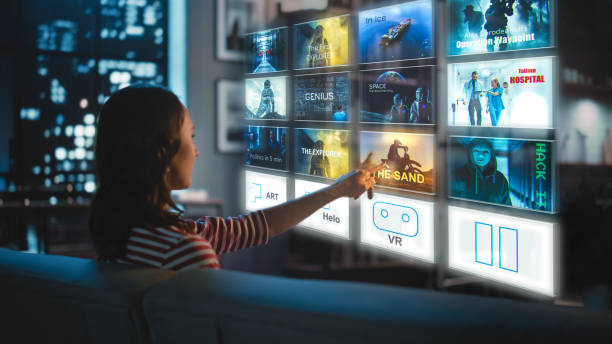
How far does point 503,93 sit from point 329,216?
0.50 meters

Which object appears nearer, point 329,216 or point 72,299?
point 72,299

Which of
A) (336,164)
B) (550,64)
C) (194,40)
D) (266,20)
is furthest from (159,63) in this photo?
(550,64)

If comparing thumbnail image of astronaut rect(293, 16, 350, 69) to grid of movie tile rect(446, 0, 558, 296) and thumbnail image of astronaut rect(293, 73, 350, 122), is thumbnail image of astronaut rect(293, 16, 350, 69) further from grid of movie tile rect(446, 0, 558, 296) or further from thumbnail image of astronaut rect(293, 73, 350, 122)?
grid of movie tile rect(446, 0, 558, 296)

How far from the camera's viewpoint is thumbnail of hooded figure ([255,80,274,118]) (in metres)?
1.37

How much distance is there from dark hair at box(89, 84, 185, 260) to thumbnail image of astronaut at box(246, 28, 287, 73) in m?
0.50

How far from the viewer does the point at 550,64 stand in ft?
2.68

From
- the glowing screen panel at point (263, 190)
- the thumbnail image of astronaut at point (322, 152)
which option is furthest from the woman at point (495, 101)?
the glowing screen panel at point (263, 190)

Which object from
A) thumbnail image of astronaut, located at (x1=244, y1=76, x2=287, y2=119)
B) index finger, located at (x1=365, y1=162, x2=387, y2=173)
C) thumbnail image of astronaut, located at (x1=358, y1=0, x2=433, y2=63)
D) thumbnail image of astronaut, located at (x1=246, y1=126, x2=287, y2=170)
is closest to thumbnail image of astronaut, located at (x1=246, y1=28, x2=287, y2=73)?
thumbnail image of astronaut, located at (x1=244, y1=76, x2=287, y2=119)

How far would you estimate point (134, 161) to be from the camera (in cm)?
86

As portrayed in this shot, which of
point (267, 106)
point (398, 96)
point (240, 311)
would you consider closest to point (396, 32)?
→ point (398, 96)

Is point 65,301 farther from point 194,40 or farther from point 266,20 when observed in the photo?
point 194,40

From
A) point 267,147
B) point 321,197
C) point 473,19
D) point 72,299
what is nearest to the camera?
point 72,299

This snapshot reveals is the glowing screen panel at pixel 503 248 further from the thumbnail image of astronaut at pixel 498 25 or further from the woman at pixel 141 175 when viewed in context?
the woman at pixel 141 175

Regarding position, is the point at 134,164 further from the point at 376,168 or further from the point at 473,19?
the point at 473,19
